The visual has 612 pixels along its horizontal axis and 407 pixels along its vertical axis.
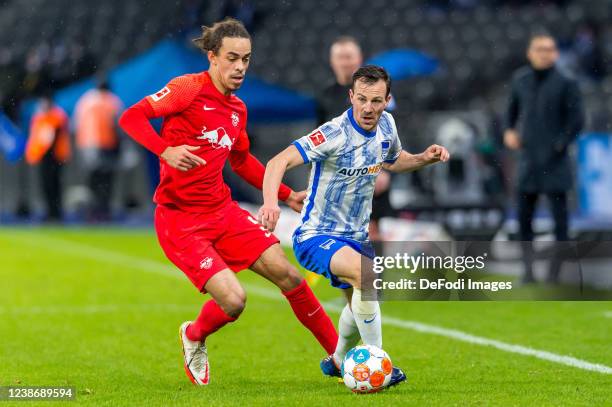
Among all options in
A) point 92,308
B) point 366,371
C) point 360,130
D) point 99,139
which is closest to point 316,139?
point 360,130

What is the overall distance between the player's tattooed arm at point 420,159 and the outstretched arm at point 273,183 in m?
0.61

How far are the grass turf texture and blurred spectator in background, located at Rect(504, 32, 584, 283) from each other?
1283mm

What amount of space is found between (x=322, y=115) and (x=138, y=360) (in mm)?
2657

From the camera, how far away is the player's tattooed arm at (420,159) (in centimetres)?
587

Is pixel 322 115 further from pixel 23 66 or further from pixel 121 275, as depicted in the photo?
pixel 23 66

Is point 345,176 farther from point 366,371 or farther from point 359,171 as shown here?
point 366,371

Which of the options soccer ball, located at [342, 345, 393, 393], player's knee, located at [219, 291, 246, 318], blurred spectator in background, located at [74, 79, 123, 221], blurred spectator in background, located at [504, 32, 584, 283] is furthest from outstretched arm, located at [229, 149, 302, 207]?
blurred spectator in background, located at [74, 79, 123, 221]

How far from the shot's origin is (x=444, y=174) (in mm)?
18891

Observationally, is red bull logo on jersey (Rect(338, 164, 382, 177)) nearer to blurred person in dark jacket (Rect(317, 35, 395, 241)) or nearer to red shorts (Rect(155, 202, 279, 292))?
red shorts (Rect(155, 202, 279, 292))

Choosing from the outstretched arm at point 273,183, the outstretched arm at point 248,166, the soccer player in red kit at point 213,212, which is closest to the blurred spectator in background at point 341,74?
the outstretched arm at point 248,166

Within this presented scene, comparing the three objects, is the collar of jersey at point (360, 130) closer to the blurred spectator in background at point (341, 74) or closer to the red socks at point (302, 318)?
the red socks at point (302, 318)

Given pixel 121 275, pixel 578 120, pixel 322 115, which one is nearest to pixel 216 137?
pixel 322 115

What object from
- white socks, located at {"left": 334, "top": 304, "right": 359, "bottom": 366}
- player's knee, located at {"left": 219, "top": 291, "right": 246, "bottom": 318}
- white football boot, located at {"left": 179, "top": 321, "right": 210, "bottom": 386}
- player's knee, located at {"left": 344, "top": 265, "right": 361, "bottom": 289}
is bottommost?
white football boot, located at {"left": 179, "top": 321, "right": 210, "bottom": 386}

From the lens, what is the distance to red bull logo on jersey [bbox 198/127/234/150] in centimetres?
615
